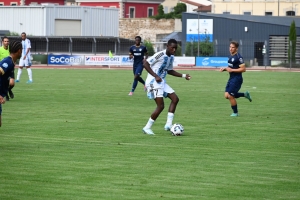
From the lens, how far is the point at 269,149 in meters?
13.0

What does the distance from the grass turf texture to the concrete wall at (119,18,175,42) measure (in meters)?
71.4

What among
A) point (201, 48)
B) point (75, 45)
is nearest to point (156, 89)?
point (201, 48)

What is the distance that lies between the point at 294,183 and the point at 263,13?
7815 cm

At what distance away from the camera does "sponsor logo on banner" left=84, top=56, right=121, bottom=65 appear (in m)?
55.6

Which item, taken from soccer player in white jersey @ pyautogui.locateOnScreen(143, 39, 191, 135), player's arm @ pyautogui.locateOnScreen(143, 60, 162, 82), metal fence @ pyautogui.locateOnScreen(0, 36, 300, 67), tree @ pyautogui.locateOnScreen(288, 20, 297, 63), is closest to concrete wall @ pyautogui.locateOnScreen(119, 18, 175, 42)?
metal fence @ pyautogui.locateOnScreen(0, 36, 300, 67)

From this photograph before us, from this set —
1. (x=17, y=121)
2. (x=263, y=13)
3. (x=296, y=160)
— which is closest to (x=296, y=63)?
(x=263, y=13)

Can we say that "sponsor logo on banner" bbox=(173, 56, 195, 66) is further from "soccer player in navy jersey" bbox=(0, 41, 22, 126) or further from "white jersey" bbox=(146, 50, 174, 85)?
"soccer player in navy jersey" bbox=(0, 41, 22, 126)

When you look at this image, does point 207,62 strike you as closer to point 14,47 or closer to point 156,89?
point 156,89

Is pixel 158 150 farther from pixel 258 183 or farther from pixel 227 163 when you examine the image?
pixel 258 183

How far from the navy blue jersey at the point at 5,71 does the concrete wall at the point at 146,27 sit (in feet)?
269

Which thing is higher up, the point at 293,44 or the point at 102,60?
the point at 293,44

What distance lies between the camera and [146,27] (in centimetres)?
9394

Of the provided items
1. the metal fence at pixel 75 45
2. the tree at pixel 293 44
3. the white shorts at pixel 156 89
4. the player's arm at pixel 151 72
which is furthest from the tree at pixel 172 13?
the player's arm at pixel 151 72

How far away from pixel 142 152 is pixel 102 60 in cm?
4342
